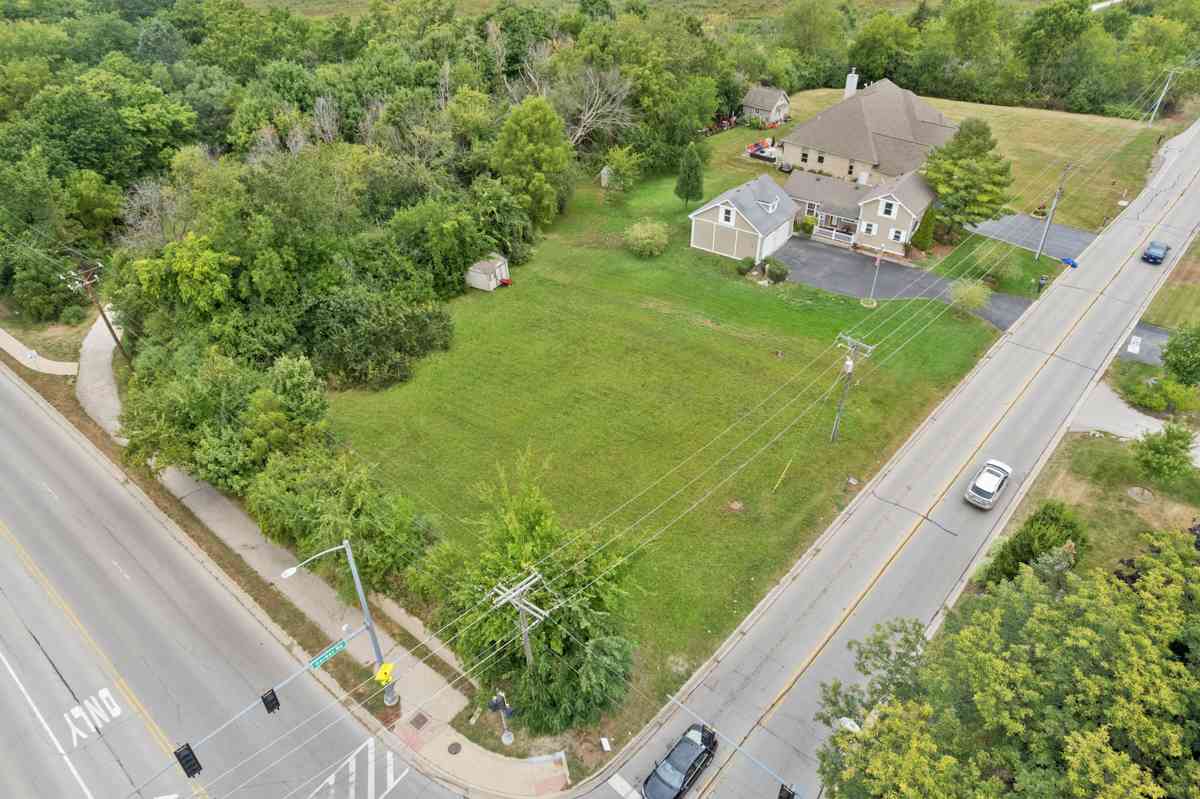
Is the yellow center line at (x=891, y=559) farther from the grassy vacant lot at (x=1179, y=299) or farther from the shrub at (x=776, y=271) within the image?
the shrub at (x=776, y=271)

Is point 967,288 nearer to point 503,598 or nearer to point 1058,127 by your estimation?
point 503,598

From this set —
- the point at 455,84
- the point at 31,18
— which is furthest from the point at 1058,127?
the point at 31,18

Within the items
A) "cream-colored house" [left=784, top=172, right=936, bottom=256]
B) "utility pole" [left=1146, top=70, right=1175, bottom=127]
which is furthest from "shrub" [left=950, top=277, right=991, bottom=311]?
"utility pole" [left=1146, top=70, right=1175, bottom=127]

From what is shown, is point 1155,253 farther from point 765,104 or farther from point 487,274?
point 487,274

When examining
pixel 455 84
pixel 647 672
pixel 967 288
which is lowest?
pixel 647 672

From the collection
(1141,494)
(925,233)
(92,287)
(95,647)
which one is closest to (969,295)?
(925,233)
